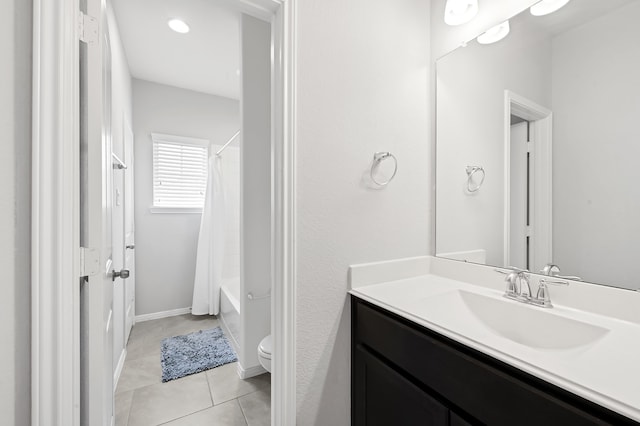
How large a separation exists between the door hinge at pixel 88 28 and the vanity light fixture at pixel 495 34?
1596 mm

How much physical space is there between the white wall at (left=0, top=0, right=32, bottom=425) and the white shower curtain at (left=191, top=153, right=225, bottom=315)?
7.77 ft

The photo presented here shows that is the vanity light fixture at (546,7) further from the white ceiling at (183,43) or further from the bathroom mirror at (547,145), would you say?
the white ceiling at (183,43)

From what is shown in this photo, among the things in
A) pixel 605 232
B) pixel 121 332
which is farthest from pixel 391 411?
pixel 121 332

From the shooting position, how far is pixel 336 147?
1.22 metres

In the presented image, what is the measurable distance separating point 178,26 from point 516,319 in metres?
2.91

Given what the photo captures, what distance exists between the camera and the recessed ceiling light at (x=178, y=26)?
6.76 ft

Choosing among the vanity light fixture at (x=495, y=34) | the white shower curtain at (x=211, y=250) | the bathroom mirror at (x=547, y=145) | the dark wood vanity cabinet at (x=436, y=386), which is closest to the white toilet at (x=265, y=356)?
the dark wood vanity cabinet at (x=436, y=386)

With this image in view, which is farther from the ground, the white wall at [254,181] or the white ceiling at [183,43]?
the white ceiling at [183,43]

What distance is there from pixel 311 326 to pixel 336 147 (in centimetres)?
82

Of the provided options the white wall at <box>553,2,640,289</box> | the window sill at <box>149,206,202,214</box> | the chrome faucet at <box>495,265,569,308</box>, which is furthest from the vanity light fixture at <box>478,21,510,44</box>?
the window sill at <box>149,206,202,214</box>

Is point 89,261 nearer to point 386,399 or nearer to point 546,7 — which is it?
point 386,399

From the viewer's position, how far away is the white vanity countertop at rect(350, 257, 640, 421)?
22.9 inches

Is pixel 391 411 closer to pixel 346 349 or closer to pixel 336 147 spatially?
pixel 346 349

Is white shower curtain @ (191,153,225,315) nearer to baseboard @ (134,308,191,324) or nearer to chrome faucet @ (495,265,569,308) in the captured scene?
baseboard @ (134,308,191,324)
